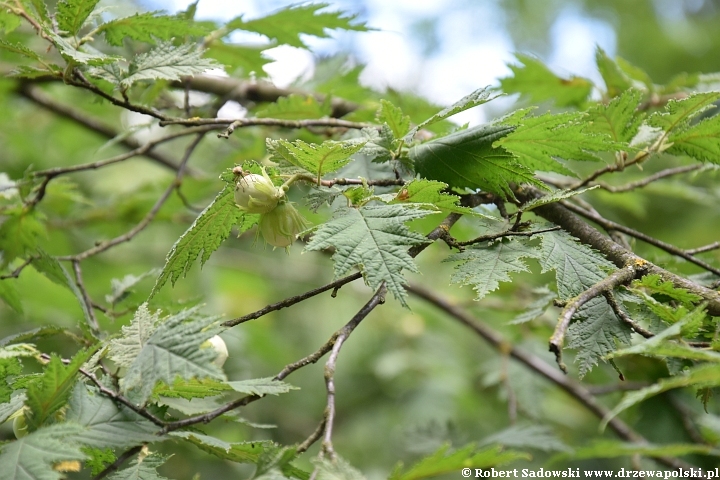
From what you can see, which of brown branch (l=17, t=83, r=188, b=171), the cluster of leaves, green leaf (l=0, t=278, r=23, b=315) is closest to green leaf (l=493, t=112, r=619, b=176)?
the cluster of leaves

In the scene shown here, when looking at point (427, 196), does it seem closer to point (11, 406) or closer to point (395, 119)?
point (395, 119)

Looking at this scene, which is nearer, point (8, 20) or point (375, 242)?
point (375, 242)

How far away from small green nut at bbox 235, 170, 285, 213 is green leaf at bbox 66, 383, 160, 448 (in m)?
0.28

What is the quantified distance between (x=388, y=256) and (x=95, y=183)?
7.02 feet

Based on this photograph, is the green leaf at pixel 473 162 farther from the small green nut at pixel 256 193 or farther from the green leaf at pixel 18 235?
the green leaf at pixel 18 235

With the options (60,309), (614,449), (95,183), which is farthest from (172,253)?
(95,183)

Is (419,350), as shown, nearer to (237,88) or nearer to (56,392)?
(237,88)

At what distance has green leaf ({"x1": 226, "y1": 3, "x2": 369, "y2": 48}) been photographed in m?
1.14

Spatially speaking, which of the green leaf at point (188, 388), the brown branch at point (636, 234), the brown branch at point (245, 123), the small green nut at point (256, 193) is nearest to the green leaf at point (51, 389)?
the green leaf at point (188, 388)

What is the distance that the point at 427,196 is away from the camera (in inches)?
28.3

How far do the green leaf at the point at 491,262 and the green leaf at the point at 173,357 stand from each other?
0.29 metres

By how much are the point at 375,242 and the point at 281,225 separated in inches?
6.0

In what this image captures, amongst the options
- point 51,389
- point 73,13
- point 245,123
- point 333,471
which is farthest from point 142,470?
point 73,13

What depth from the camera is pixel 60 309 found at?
1937mm
